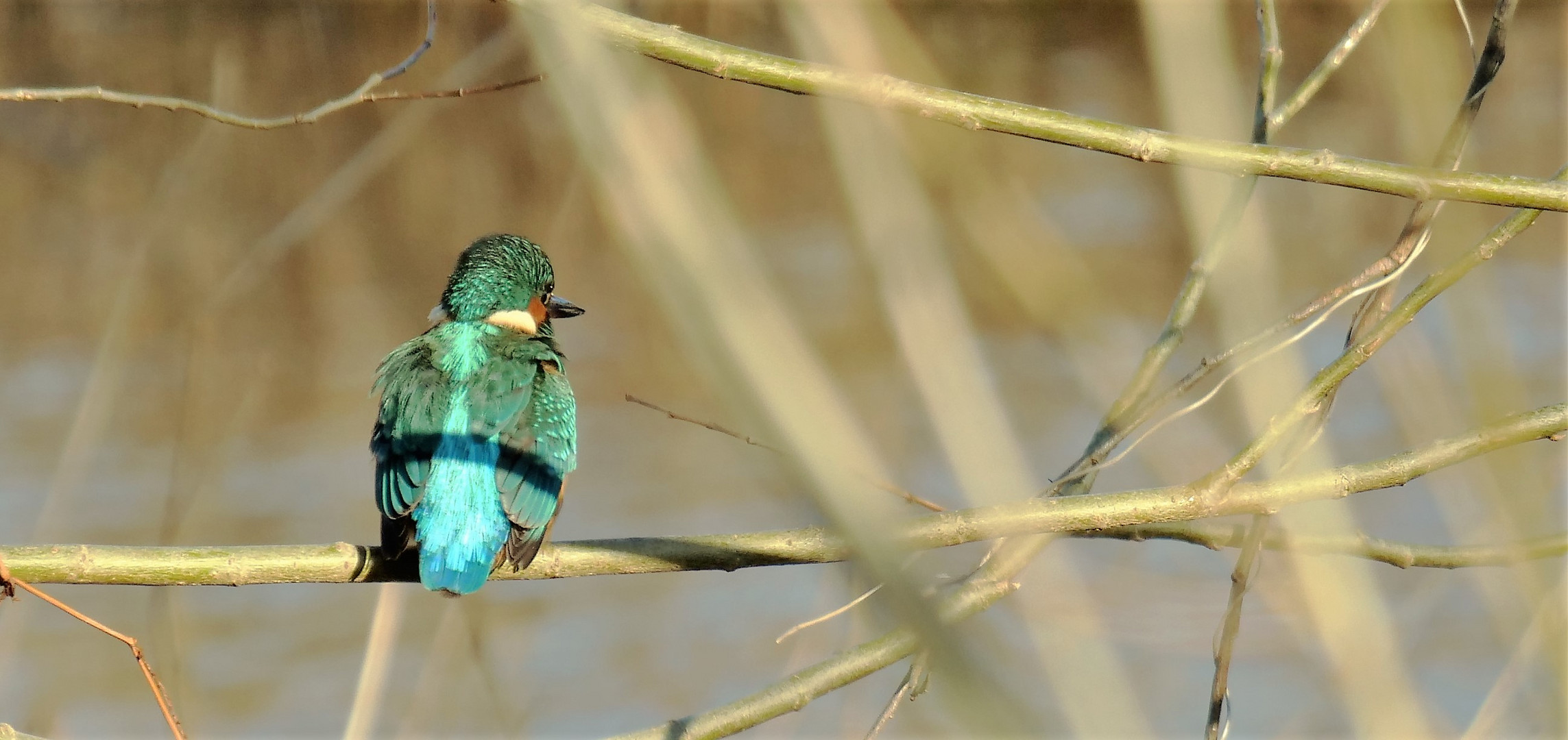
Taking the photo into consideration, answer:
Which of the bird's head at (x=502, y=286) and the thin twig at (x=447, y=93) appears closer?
the thin twig at (x=447, y=93)

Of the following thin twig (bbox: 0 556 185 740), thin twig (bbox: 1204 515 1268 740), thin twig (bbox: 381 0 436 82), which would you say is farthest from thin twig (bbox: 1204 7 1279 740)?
thin twig (bbox: 0 556 185 740)

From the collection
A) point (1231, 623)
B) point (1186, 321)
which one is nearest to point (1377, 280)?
point (1186, 321)

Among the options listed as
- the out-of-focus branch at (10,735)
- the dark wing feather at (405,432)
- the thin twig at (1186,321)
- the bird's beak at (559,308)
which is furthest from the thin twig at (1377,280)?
the bird's beak at (559,308)

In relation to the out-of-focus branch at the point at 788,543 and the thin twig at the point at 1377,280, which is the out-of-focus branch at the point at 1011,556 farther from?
the thin twig at the point at 1377,280

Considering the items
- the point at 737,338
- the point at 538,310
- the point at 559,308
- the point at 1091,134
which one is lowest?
the point at 737,338

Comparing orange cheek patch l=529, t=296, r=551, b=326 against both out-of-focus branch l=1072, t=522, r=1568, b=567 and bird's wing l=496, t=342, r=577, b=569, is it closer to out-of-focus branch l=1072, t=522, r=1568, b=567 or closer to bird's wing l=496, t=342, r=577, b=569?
bird's wing l=496, t=342, r=577, b=569

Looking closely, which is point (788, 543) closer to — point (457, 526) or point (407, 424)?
point (457, 526)

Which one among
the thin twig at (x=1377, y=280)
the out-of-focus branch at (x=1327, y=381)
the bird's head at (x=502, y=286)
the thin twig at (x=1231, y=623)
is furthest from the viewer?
the bird's head at (x=502, y=286)
